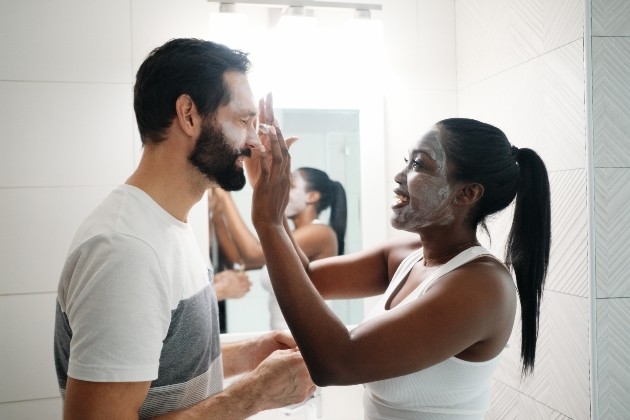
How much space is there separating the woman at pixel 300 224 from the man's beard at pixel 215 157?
1.58 ft

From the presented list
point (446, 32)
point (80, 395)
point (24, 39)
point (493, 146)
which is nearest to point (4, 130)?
point (24, 39)

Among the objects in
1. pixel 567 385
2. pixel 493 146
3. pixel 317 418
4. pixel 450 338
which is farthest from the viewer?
pixel 317 418

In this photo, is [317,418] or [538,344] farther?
[317,418]

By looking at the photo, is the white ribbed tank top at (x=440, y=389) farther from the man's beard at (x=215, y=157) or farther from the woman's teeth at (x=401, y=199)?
the man's beard at (x=215, y=157)

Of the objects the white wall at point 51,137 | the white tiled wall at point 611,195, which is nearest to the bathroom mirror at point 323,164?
the white wall at point 51,137

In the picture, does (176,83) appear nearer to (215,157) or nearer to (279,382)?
(215,157)

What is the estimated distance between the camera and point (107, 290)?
71 cm

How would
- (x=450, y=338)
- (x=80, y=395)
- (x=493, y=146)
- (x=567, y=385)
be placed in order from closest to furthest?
(x=80, y=395) → (x=450, y=338) → (x=493, y=146) → (x=567, y=385)

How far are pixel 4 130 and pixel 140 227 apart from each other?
733mm

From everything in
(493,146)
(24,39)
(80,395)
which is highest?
(24,39)

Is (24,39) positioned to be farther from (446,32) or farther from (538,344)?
(538,344)

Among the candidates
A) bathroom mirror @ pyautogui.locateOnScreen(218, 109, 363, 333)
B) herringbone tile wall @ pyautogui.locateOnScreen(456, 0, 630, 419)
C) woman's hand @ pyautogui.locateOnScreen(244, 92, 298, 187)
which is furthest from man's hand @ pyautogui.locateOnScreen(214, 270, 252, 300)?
herringbone tile wall @ pyautogui.locateOnScreen(456, 0, 630, 419)

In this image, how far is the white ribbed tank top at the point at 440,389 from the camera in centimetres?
98

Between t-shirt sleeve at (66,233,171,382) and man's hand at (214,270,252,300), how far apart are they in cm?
67
